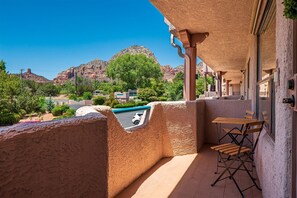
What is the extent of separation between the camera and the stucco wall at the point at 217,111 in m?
4.93

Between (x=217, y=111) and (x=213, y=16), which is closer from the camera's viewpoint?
(x=213, y=16)

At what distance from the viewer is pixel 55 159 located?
970mm

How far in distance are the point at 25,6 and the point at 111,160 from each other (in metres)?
107

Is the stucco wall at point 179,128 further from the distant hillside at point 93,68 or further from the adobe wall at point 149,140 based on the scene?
the distant hillside at point 93,68

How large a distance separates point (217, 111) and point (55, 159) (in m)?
4.62

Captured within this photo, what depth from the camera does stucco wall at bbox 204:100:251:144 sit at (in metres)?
4.93

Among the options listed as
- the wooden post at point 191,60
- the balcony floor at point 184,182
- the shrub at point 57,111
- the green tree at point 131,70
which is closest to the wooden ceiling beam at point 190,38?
the wooden post at point 191,60

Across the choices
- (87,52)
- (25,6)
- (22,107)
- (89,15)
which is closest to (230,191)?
(22,107)

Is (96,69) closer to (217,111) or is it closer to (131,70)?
(131,70)

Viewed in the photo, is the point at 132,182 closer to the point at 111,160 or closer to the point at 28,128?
the point at 111,160

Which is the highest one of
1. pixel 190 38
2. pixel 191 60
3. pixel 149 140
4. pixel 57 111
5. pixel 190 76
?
pixel 190 38

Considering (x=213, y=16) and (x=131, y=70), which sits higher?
(x=131, y=70)

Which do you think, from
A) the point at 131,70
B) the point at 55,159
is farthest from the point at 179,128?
the point at 131,70

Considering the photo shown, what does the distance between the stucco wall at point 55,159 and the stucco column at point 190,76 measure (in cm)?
440
